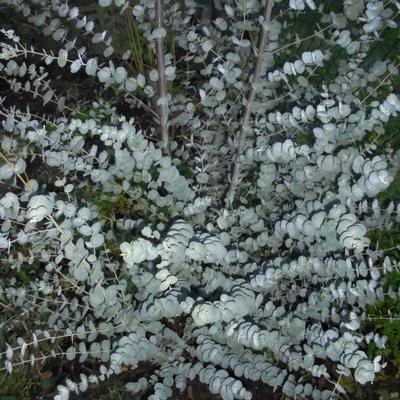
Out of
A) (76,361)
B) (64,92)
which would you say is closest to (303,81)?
(76,361)

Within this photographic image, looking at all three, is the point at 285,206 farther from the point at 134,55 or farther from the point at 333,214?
the point at 134,55

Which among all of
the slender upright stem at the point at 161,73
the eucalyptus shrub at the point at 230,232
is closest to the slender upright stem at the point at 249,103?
the eucalyptus shrub at the point at 230,232

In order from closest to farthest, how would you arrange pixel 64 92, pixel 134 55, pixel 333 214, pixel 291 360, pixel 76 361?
pixel 333 214 → pixel 291 360 → pixel 76 361 → pixel 134 55 → pixel 64 92

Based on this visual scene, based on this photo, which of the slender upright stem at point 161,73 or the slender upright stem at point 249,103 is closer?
the slender upright stem at point 249,103

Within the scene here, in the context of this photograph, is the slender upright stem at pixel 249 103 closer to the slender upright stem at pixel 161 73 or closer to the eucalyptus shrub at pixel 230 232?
the eucalyptus shrub at pixel 230 232

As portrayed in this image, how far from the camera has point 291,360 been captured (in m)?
1.68

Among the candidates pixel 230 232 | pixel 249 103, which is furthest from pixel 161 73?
pixel 230 232

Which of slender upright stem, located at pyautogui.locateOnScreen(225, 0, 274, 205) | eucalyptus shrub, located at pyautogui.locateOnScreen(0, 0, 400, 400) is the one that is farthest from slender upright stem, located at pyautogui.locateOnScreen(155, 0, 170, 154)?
slender upright stem, located at pyautogui.locateOnScreen(225, 0, 274, 205)

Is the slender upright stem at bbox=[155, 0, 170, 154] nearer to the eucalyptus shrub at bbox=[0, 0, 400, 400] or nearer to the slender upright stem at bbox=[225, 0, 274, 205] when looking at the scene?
the eucalyptus shrub at bbox=[0, 0, 400, 400]

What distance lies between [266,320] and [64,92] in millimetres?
2125

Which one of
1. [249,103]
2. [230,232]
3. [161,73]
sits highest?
[161,73]

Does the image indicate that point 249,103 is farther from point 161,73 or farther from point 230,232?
point 230,232

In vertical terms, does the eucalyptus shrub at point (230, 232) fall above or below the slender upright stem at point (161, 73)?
below

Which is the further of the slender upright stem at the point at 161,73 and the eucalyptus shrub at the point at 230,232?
the slender upright stem at the point at 161,73
